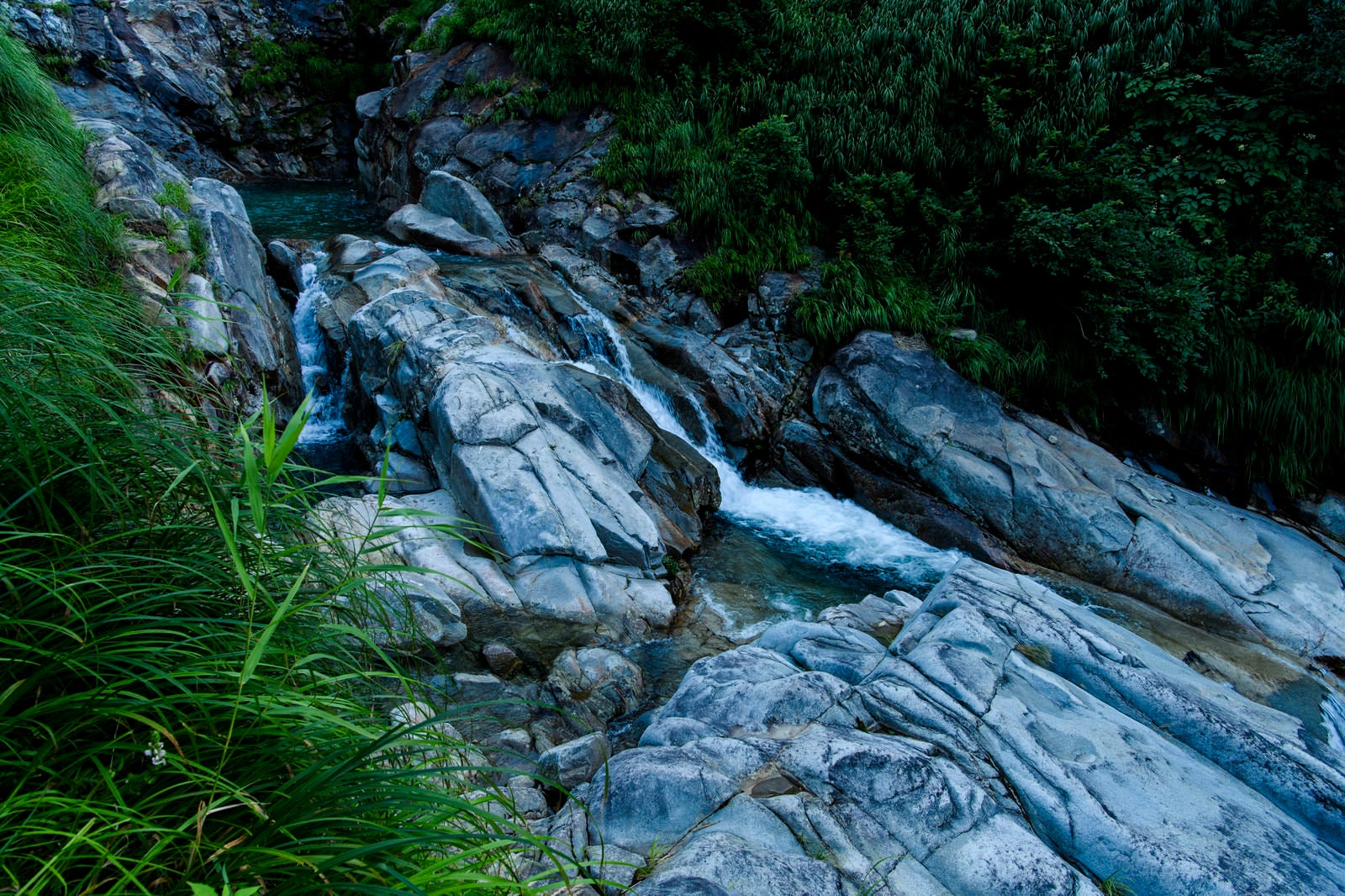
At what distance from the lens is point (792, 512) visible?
30.9 feet

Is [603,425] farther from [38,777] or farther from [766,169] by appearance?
[38,777]

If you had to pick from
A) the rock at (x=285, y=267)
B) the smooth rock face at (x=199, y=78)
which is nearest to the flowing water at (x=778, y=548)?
the rock at (x=285, y=267)

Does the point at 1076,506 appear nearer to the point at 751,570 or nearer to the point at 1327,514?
the point at 1327,514

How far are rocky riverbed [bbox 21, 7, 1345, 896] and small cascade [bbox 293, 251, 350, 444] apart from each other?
0.17ft

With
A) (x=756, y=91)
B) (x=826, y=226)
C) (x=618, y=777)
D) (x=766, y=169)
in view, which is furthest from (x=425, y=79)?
(x=618, y=777)

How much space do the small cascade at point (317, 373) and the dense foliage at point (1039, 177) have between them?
20.1 ft

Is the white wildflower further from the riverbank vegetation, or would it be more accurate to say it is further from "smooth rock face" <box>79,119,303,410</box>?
"smooth rock face" <box>79,119,303,410</box>

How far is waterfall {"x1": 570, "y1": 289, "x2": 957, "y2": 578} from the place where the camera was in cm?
857

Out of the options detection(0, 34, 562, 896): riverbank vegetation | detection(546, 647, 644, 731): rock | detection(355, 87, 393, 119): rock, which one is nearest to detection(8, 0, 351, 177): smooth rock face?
detection(355, 87, 393, 119): rock

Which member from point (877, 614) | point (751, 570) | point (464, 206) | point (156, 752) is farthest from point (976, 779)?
point (464, 206)

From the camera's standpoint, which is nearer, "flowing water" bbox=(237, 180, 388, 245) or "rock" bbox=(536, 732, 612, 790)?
"rock" bbox=(536, 732, 612, 790)

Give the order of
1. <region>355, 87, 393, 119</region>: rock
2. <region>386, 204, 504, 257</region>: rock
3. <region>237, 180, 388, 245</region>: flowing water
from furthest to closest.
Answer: <region>355, 87, 393, 119</region>: rock → <region>237, 180, 388, 245</region>: flowing water → <region>386, 204, 504, 257</region>: rock

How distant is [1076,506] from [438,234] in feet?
37.2

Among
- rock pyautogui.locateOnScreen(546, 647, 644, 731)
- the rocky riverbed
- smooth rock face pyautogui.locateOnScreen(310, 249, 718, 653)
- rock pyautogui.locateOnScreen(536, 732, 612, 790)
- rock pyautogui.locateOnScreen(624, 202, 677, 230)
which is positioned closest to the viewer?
the rocky riverbed
